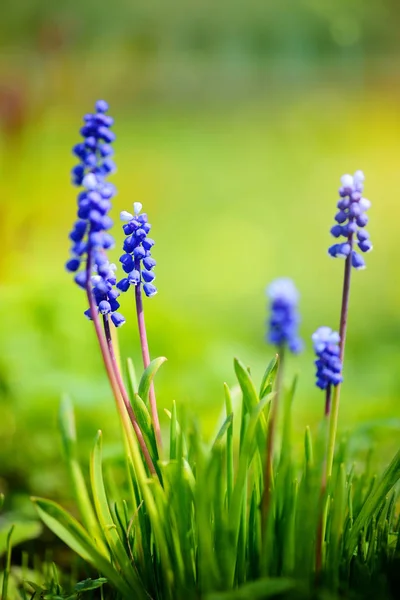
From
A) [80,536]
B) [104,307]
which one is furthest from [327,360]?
[80,536]

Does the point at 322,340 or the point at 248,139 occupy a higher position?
the point at 248,139

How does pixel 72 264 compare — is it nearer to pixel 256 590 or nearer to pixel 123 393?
pixel 123 393

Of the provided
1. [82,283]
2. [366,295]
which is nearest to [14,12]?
[366,295]

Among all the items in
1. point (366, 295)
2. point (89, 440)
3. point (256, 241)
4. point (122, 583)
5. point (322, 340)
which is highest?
point (256, 241)

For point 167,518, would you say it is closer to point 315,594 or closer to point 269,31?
point 315,594

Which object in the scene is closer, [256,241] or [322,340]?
[322,340]

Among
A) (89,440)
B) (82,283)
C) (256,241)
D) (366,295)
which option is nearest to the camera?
(82,283)

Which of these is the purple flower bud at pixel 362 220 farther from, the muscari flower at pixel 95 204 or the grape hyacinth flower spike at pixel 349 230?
the muscari flower at pixel 95 204

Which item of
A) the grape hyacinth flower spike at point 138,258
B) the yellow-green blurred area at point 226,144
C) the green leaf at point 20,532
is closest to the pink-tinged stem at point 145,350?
the grape hyacinth flower spike at point 138,258
